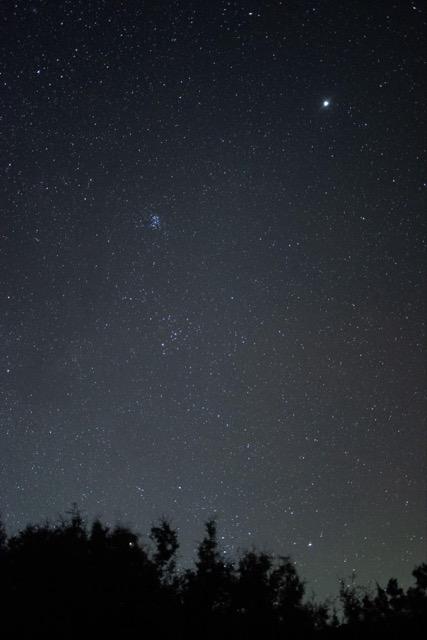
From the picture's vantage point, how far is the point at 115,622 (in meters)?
15.2

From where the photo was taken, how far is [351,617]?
2209cm

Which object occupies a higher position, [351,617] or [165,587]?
[165,587]

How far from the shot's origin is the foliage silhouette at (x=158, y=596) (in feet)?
49.6

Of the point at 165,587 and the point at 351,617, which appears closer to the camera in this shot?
the point at 165,587

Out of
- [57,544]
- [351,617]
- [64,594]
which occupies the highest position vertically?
[57,544]

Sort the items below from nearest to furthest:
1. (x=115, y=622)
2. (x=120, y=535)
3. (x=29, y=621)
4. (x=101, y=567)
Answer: (x=29, y=621) < (x=115, y=622) < (x=101, y=567) < (x=120, y=535)

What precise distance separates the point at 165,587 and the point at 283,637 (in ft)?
16.4

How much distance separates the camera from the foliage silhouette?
15125mm

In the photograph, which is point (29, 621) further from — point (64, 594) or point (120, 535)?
point (120, 535)

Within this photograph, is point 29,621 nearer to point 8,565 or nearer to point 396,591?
point 8,565

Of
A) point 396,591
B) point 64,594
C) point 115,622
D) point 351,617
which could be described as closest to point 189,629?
point 115,622

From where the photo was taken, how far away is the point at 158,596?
17875mm

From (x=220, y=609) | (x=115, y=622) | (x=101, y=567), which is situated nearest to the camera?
(x=115, y=622)

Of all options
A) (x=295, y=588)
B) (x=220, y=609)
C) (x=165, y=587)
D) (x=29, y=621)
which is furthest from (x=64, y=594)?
(x=295, y=588)
